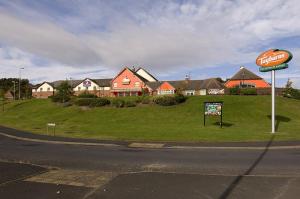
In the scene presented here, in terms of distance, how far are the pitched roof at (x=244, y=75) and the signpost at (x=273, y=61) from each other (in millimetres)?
50410

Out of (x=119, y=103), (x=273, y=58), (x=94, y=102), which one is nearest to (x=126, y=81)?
(x=94, y=102)

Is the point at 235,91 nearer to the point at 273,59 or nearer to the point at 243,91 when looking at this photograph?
the point at 243,91

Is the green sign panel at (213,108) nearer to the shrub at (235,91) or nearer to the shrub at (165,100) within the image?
the shrub at (165,100)

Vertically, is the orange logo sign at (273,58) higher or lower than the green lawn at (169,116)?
higher

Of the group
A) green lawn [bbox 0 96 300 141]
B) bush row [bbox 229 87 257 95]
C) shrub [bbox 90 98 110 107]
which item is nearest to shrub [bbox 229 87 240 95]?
bush row [bbox 229 87 257 95]

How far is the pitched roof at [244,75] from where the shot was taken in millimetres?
79188

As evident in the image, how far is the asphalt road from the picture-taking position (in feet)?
29.2

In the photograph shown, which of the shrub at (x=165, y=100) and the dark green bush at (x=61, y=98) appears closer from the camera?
the shrub at (x=165, y=100)

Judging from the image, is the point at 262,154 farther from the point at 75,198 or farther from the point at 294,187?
the point at 75,198

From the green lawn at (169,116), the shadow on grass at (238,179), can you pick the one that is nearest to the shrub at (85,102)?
the green lawn at (169,116)

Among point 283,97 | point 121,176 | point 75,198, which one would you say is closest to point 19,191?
point 75,198

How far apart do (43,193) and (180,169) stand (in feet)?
16.9

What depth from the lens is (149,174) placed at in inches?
442

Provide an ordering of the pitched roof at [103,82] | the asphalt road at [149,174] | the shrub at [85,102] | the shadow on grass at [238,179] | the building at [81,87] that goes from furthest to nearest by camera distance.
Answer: the pitched roof at [103,82], the building at [81,87], the shrub at [85,102], the asphalt road at [149,174], the shadow on grass at [238,179]
